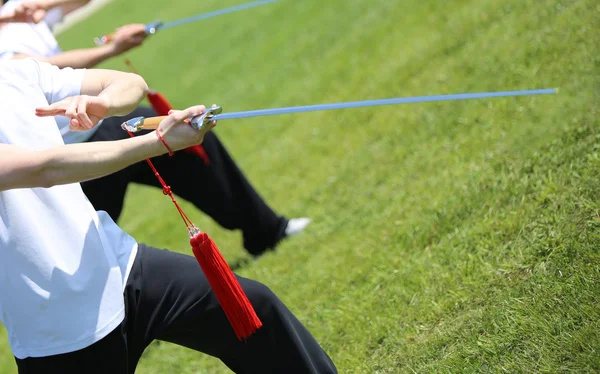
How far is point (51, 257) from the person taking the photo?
7.09 ft

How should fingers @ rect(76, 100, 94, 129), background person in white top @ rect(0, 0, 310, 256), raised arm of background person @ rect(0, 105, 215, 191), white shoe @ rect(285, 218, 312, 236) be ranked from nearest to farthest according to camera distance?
raised arm of background person @ rect(0, 105, 215, 191) < fingers @ rect(76, 100, 94, 129) < background person in white top @ rect(0, 0, 310, 256) < white shoe @ rect(285, 218, 312, 236)

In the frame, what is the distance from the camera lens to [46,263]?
2158 mm

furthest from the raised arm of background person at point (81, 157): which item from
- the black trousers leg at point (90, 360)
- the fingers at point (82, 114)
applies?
the black trousers leg at point (90, 360)

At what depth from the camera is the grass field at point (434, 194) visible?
281 centimetres

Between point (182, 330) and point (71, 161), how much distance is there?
28.9 inches

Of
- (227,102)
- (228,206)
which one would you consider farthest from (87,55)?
(227,102)

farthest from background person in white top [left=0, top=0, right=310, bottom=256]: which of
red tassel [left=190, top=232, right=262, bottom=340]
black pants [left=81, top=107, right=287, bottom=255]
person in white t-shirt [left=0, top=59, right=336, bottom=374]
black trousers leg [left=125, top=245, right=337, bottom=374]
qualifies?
red tassel [left=190, top=232, right=262, bottom=340]

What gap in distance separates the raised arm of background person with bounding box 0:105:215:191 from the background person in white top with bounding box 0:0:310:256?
4.33 ft

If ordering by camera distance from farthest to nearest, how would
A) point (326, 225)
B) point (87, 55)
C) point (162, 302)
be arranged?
point (326, 225) < point (87, 55) < point (162, 302)

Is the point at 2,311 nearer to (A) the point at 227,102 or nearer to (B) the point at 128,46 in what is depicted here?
(B) the point at 128,46

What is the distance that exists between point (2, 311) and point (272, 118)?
4.77 m

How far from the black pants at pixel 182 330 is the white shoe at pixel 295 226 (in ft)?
6.38

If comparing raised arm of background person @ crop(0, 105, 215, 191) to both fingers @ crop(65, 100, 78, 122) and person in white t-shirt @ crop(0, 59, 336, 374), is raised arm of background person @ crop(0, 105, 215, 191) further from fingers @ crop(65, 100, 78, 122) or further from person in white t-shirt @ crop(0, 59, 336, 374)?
fingers @ crop(65, 100, 78, 122)

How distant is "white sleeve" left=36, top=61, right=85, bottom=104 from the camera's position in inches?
95.4
